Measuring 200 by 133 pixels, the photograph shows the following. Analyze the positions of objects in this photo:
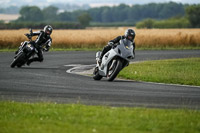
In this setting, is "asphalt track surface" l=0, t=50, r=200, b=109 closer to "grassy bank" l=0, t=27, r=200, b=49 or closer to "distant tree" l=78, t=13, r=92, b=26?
"grassy bank" l=0, t=27, r=200, b=49

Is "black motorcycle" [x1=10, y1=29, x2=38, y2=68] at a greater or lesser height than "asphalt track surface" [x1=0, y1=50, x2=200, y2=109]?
greater

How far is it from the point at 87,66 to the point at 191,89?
8.62 meters

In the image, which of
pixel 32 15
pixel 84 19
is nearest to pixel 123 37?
pixel 84 19

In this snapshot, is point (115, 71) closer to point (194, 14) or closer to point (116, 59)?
point (116, 59)

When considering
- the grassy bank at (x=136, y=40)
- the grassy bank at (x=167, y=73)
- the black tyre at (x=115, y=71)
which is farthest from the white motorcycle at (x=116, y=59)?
the grassy bank at (x=136, y=40)

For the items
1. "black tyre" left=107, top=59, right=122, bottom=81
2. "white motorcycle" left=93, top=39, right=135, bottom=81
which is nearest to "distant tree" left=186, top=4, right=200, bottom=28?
"white motorcycle" left=93, top=39, right=135, bottom=81

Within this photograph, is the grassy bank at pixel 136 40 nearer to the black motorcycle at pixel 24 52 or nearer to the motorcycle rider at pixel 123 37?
the black motorcycle at pixel 24 52

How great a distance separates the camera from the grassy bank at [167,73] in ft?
58.1

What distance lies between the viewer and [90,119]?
10.0 meters

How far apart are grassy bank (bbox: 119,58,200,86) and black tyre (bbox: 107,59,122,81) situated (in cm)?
140

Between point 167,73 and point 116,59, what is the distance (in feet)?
10.4

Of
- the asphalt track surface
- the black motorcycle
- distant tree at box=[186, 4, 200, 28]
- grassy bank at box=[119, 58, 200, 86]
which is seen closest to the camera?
the asphalt track surface

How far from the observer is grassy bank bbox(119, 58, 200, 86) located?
17.7 metres

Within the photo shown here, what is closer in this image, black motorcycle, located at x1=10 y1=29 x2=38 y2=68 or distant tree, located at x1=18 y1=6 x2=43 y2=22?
black motorcycle, located at x1=10 y1=29 x2=38 y2=68
